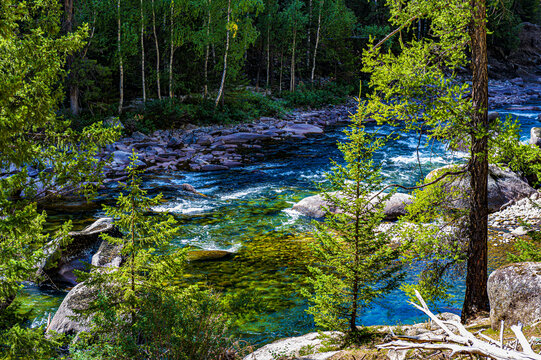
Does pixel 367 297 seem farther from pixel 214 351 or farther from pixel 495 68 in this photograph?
pixel 495 68

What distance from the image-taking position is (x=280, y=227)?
12.3 metres

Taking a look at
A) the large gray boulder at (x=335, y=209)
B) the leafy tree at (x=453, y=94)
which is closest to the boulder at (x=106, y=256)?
the large gray boulder at (x=335, y=209)

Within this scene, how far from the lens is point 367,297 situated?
533 centimetres

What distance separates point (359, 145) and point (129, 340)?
363 centimetres

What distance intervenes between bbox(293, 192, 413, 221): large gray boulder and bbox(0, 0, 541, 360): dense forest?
0.19ft

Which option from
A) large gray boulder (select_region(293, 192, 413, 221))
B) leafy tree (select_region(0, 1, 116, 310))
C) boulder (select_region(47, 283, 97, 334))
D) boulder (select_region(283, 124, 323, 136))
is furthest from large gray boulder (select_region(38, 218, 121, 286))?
boulder (select_region(283, 124, 323, 136))

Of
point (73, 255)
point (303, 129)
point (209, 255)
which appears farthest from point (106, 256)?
point (303, 129)

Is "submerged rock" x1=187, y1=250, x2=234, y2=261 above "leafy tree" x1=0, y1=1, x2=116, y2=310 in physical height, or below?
below

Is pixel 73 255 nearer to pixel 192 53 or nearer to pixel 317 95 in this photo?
pixel 192 53

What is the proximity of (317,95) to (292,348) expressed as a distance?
34.3 meters

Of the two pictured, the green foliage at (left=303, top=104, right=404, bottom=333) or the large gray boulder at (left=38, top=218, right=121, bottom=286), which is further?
the large gray boulder at (left=38, top=218, right=121, bottom=286)

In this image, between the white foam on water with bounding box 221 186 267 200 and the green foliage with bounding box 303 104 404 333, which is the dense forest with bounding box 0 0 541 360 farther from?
the white foam on water with bounding box 221 186 267 200

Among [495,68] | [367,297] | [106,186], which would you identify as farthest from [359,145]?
[495,68]

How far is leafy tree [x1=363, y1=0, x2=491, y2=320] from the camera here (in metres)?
5.75
